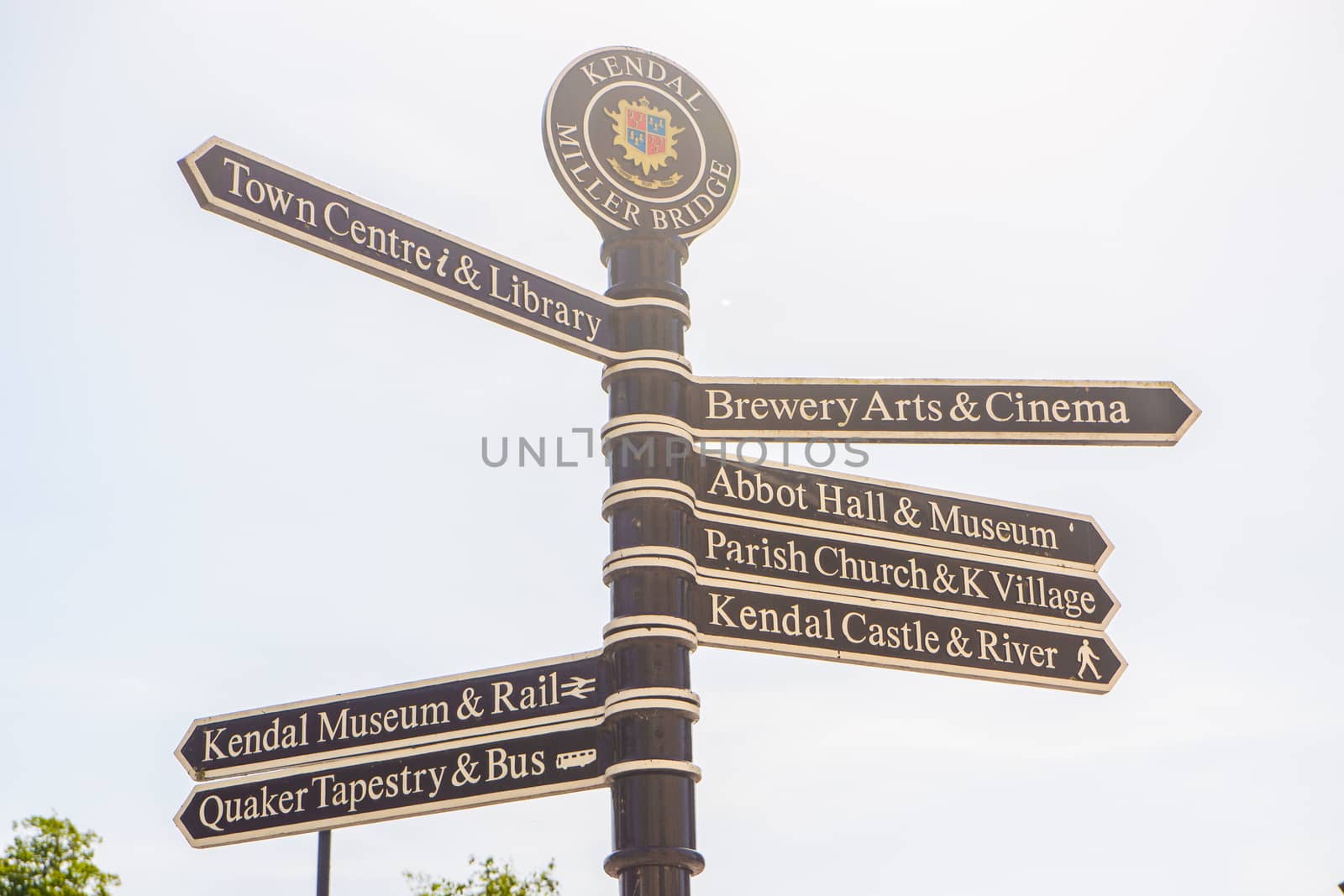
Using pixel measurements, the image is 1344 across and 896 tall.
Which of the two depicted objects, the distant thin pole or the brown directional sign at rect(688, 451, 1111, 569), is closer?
the distant thin pole

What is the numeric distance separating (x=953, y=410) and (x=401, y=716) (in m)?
2.90

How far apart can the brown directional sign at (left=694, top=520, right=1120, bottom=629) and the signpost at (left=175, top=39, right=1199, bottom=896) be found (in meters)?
0.01

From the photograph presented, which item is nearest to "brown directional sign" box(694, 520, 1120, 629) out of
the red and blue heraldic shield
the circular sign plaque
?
the circular sign plaque

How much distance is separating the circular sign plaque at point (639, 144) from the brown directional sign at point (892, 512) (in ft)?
4.15

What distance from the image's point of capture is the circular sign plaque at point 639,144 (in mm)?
7117

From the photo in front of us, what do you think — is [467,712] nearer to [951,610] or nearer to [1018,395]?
[951,610]

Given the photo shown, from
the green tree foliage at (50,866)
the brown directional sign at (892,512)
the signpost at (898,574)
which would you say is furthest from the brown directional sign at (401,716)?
the green tree foliage at (50,866)

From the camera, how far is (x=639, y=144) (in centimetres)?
732

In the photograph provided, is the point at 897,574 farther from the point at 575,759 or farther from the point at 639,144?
the point at 639,144

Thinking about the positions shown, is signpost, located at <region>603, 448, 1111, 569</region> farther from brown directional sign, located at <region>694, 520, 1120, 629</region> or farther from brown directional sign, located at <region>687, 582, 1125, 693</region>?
brown directional sign, located at <region>687, 582, 1125, 693</region>

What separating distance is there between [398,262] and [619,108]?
58.9 inches

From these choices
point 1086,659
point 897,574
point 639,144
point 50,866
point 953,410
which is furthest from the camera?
point 50,866

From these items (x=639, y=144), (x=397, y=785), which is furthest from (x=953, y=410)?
(x=397, y=785)

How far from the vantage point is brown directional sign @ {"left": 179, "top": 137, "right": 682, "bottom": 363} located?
610 centimetres
